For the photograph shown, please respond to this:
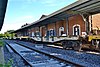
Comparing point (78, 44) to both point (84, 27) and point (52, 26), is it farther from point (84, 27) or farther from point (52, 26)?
point (52, 26)

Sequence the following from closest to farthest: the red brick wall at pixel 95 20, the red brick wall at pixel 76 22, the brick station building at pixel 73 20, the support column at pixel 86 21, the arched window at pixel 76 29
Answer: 1. the brick station building at pixel 73 20
2. the support column at pixel 86 21
3. the red brick wall at pixel 95 20
4. the red brick wall at pixel 76 22
5. the arched window at pixel 76 29

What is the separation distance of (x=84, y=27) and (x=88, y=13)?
1.84 m

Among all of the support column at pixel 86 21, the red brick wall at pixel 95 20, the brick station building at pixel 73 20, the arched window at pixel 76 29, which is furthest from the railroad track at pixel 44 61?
the arched window at pixel 76 29

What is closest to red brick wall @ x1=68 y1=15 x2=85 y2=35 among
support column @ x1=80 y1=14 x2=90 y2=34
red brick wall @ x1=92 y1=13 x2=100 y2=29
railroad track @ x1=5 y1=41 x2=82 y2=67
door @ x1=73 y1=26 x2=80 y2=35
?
door @ x1=73 y1=26 x2=80 y2=35

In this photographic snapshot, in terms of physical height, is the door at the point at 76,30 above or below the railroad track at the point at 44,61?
above

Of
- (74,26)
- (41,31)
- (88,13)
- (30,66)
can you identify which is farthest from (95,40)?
(41,31)

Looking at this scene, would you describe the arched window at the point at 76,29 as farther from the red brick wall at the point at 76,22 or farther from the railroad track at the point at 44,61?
the railroad track at the point at 44,61

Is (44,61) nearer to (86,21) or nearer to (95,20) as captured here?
(86,21)

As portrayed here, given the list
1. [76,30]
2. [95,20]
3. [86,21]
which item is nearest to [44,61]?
[86,21]

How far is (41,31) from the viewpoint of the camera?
35.2 meters

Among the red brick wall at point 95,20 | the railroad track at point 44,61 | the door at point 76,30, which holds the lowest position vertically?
the railroad track at point 44,61

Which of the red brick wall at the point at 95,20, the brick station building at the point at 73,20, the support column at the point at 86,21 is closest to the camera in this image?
the brick station building at the point at 73,20

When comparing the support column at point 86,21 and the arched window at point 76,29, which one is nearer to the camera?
the support column at point 86,21

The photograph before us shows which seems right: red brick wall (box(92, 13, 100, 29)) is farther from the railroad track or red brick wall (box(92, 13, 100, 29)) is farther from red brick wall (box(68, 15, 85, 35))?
the railroad track
